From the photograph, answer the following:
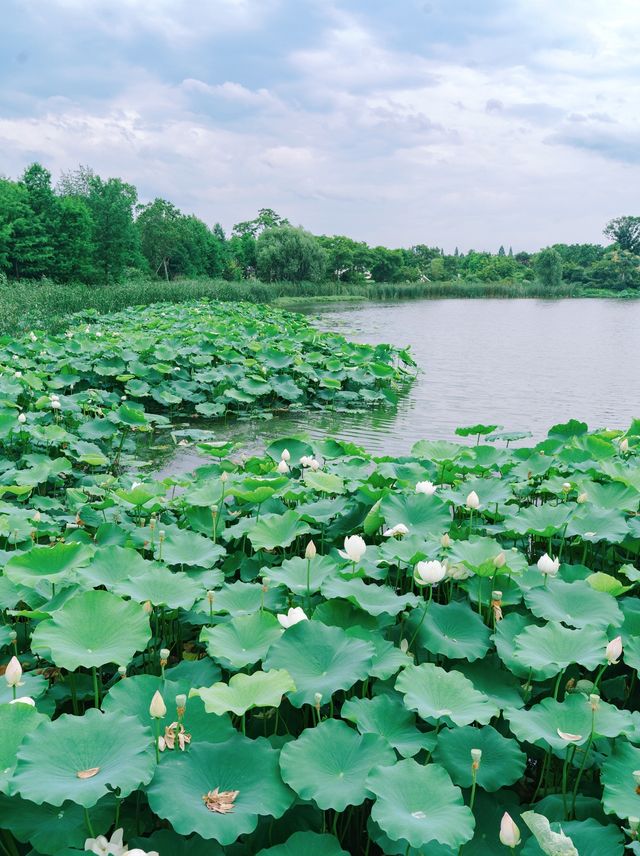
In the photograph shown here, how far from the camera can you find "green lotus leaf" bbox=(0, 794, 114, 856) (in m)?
1.23

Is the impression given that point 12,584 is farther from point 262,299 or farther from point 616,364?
point 262,299

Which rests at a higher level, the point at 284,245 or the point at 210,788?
the point at 284,245

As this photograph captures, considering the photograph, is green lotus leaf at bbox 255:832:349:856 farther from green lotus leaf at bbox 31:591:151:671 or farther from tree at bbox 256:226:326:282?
tree at bbox 256:226:326:282

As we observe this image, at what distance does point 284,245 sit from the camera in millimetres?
45344

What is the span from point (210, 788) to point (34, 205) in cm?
3955

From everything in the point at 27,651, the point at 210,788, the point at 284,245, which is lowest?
the point at 27,651

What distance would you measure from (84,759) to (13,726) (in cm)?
22

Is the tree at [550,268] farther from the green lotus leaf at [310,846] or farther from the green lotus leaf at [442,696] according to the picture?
the green lotus leaf at [310,846]

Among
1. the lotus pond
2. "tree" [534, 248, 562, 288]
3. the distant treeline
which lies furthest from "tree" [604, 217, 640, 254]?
the lotus pond

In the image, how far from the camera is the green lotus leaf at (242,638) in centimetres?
169

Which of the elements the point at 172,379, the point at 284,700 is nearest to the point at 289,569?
the point at 284,700

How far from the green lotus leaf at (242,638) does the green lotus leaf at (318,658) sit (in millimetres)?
86

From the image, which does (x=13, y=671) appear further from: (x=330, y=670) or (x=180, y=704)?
(x=330, y=670)

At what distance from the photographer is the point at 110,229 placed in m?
38.9
